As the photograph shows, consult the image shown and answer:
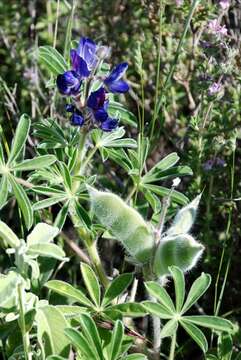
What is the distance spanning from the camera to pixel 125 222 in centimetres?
158

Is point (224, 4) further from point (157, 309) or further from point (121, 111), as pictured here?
point (157, 309)

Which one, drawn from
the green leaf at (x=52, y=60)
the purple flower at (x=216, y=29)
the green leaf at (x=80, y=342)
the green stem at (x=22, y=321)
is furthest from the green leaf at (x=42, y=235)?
the purple flower at (x=216, y=29)

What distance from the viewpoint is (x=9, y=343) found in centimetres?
174

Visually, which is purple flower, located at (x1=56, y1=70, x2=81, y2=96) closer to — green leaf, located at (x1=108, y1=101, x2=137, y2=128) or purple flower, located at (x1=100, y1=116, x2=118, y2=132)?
purple flower, located at (x1=100, y1=116, x2=118, y2=132)

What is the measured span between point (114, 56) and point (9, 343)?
1.48 m

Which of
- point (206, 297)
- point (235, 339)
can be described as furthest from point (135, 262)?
point (206, 297)

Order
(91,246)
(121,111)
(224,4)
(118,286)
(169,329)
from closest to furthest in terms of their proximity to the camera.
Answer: (169,329), (118,286), (91,246), (121,111), (224,4)

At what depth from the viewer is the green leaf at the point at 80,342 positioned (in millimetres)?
1478

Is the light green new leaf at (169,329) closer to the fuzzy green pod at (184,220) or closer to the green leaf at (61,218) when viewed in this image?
the fuzzy green pod at (184,220)

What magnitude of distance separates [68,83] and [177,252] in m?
0.50

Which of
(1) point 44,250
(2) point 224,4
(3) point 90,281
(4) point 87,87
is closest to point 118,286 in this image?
(3) point 90,281

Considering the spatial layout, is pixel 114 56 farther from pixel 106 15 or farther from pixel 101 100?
pixel 101 100

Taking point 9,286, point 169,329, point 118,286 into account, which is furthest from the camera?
point 118,286

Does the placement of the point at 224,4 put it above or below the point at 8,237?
above
